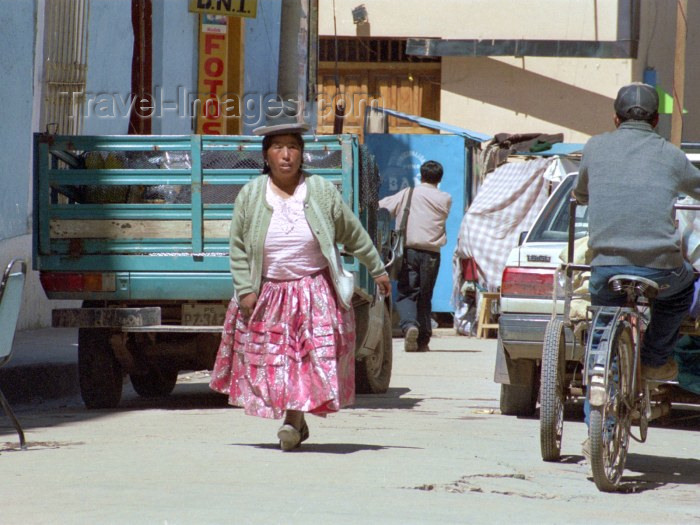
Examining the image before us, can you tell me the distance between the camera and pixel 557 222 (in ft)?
31.4

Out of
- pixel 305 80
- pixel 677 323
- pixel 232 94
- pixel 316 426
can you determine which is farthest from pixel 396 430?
pixel 305 80

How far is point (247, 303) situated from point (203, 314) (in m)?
2.19

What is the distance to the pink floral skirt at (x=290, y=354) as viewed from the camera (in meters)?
7.27

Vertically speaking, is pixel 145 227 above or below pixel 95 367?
above

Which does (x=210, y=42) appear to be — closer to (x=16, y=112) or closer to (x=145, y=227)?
(x=16, y=112)

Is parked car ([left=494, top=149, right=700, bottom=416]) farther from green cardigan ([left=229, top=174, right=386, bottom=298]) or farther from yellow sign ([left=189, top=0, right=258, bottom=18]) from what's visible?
yellow sign ([left=189, top=0, right=258, bottom=18])

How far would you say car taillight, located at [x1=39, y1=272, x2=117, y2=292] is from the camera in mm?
9523

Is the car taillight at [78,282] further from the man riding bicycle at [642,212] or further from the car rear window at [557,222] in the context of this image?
the man riding bicycle at [642,212]

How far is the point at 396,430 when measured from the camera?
27.7 ft

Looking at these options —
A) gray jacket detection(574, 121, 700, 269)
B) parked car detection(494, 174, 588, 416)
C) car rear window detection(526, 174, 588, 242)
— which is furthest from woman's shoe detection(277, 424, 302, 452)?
car rear window detection(526, 174, 588, 242)

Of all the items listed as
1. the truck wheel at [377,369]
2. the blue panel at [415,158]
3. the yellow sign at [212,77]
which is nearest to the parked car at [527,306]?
the truck wheel at [377,369]

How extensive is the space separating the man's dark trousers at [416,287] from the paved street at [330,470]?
4860 mm

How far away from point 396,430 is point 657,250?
2621 mm

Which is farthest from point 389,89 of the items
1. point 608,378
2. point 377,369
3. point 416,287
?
point 608,378
